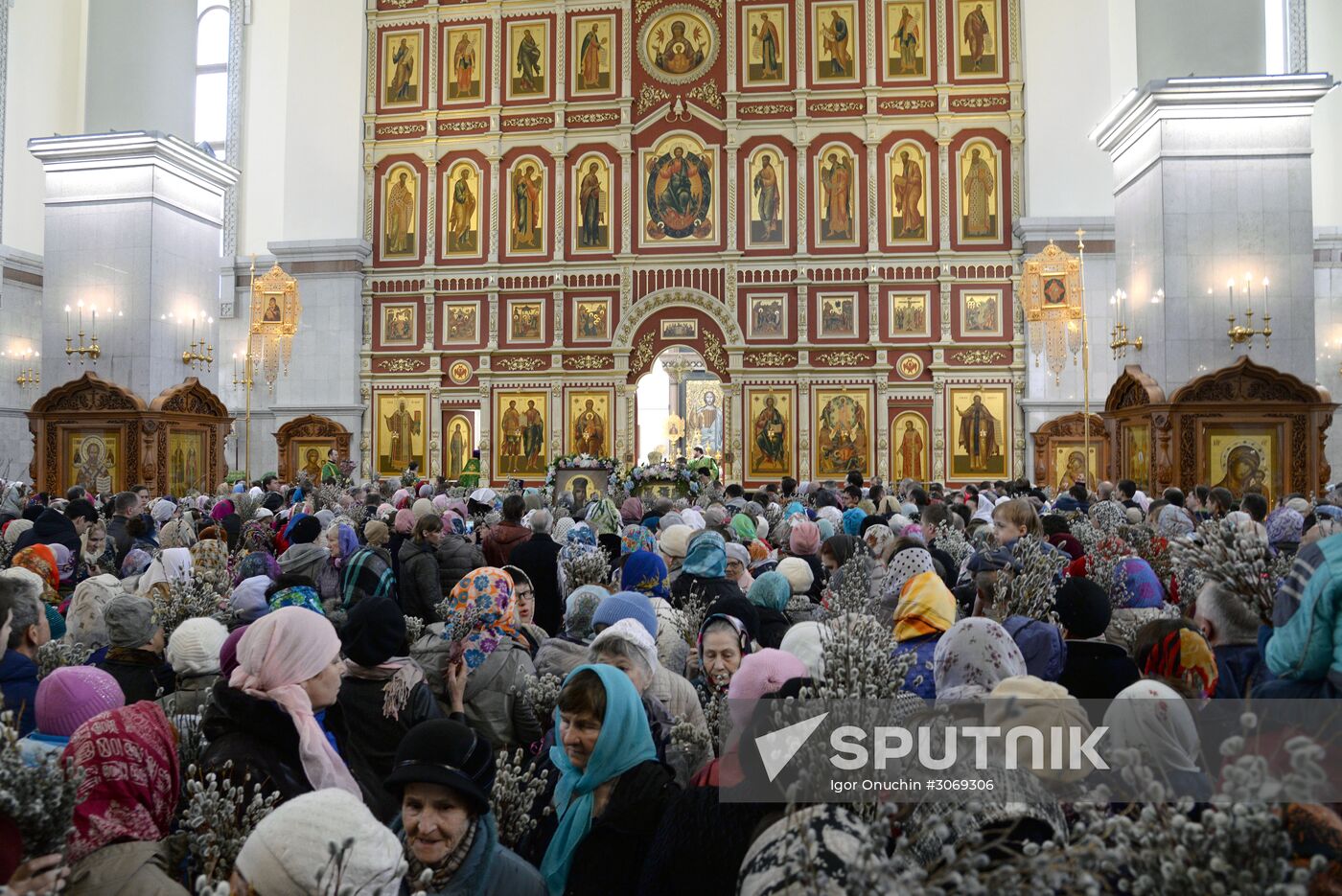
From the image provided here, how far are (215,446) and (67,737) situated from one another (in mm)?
18273

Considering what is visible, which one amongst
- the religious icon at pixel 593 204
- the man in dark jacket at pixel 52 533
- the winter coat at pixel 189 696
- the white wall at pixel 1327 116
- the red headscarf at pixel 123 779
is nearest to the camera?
the red headscarf at pixel 123 779

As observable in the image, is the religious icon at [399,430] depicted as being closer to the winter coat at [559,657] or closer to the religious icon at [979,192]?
the religious icon at [979,192]

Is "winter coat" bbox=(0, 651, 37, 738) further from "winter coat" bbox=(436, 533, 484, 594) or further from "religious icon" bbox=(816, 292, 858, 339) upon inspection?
"religious icon" bbox=(816, 292, 858, 339)

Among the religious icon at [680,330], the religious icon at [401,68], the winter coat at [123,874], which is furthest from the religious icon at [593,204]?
the winter coat at [123,874]

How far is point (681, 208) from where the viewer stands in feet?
82.6

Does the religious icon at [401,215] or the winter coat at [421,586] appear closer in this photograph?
the winter coat at [421,586]

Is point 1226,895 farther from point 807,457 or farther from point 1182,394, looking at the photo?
point 807,457

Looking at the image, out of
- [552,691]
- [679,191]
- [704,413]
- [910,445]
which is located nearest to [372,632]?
[552,691]

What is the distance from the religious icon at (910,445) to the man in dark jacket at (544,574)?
679 inches

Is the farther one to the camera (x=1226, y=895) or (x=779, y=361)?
(x=779, y=361)

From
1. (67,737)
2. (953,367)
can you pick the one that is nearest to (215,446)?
(953,367)

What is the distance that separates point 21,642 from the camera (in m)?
3.83

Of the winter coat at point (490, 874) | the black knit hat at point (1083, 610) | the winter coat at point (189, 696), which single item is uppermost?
the black knit hat at point (1083, 610)

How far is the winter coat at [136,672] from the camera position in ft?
13.6
